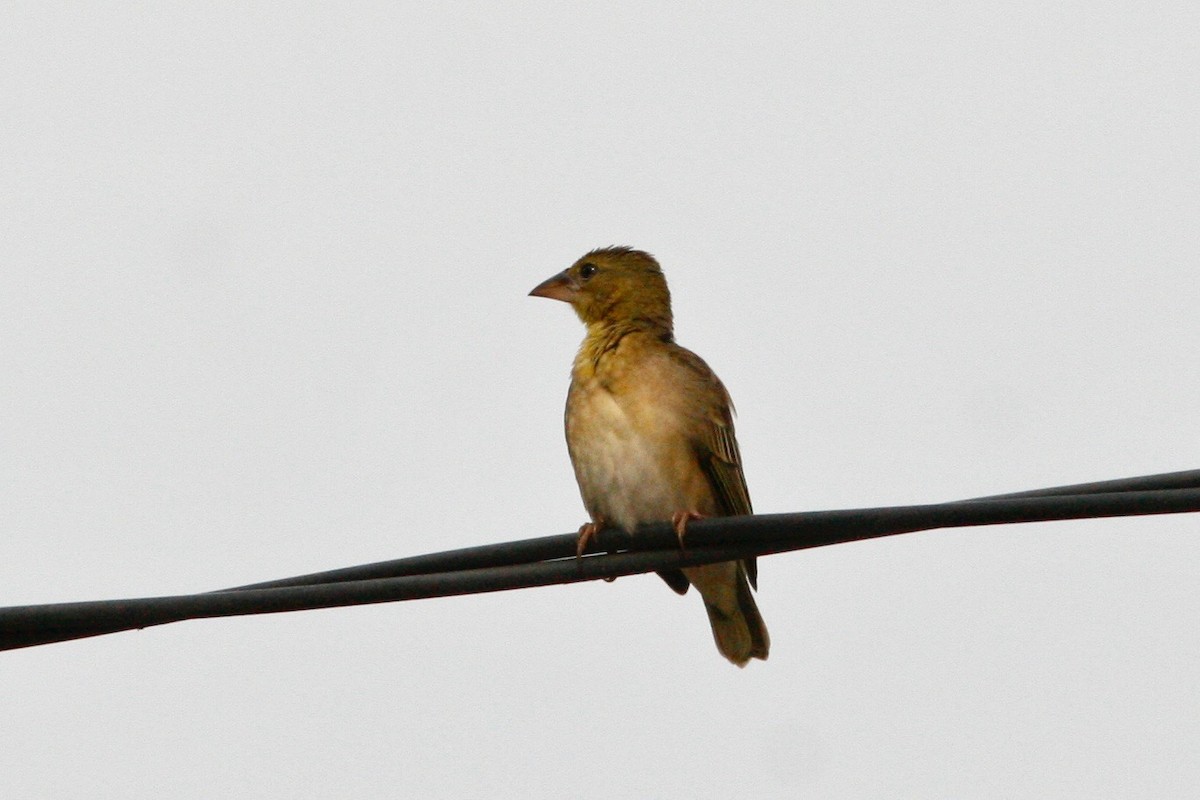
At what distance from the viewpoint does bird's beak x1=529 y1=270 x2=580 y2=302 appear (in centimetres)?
713

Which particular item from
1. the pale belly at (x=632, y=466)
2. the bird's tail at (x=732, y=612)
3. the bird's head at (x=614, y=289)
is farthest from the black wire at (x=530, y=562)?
the bird's head at (x=614, y=289)

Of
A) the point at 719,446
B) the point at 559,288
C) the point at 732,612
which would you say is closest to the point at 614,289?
the point at 559,288

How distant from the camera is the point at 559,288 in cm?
718

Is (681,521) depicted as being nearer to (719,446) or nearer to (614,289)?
(719,446)

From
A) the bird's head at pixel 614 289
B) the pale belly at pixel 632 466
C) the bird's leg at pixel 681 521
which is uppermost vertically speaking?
the bird's head at pixel 614 289

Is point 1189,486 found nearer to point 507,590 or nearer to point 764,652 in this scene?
point 507,590

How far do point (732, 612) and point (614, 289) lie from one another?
144 cm

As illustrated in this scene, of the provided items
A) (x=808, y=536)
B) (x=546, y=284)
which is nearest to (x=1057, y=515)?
(x=808, y=536)

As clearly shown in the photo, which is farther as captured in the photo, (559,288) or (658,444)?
(559,288)

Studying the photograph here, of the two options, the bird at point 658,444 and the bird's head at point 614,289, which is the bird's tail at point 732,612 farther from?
the bird's head at point 614,289

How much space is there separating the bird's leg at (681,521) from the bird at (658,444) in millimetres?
14

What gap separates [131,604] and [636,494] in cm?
244

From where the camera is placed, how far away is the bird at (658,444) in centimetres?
594

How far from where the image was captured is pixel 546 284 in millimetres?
7227
